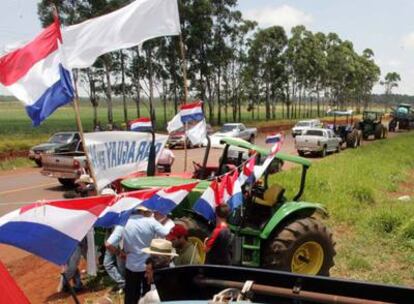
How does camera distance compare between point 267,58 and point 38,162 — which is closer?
point 38,162

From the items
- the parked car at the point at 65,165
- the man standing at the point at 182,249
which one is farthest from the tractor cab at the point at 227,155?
the parked car at the point at 65,165

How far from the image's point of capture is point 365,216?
12.7 metres

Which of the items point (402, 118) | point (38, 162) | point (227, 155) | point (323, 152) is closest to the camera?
point (227, 155)

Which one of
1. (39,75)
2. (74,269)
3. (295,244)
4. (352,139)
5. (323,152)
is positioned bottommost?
(323,152)

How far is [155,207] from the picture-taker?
7.04 metres

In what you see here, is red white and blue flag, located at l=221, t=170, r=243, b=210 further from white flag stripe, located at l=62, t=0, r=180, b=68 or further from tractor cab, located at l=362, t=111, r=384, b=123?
tractor cab, located at l=362, t=111, r=384, b=123

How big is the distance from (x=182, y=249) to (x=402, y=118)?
53.8 meters

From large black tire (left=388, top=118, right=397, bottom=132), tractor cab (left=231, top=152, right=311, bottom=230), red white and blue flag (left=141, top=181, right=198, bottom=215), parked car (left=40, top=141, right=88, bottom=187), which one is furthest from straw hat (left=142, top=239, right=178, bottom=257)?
large black tire (left=388, top=118, right=397, bottom=132)

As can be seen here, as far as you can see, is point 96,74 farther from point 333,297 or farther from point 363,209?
point 333,297

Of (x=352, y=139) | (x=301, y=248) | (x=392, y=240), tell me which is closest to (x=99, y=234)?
(x=301, y=248)

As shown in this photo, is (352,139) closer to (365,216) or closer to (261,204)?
(365,216)

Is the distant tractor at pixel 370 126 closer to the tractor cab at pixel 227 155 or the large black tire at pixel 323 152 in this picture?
the large black tire at pixel 323 152

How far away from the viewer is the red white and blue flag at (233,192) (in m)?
7.75

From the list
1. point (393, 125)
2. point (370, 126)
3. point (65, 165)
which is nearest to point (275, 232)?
point (65, 165)
